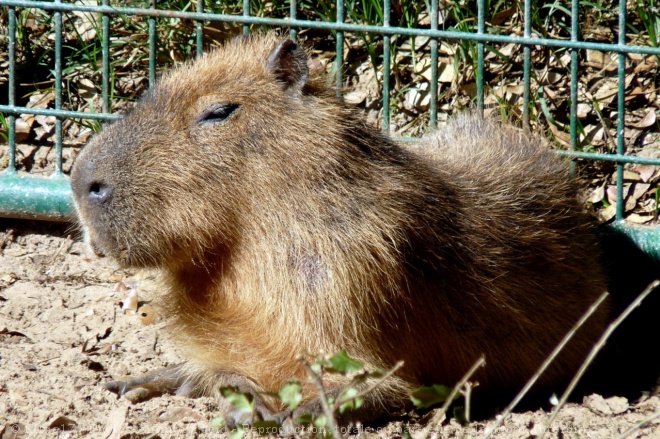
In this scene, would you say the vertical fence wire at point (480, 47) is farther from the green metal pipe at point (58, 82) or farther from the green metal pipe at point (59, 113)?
the green metal pipe at point (58, 82)

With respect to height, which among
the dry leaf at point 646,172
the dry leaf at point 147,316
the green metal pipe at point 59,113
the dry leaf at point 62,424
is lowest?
the dry leaf at point 147,316

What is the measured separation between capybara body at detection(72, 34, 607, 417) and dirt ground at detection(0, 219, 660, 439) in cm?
28

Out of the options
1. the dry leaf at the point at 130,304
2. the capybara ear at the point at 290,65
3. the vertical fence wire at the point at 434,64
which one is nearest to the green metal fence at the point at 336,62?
the vertical fence wire at the point at 434,64

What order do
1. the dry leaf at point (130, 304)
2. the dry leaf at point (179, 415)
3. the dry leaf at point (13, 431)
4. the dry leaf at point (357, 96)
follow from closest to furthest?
the dry leaf at point (13, 431)
the dry leaf at point (179, 415)
the dry leaf at point (130, 304)
the dry leaf at point (357, 96)

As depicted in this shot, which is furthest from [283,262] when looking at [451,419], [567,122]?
[567,122]

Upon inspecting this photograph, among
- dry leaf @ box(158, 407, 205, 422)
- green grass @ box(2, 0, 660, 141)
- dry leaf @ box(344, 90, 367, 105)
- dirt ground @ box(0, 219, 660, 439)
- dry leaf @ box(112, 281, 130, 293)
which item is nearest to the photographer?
dirt ground @ box(0, 219, 660, 439)

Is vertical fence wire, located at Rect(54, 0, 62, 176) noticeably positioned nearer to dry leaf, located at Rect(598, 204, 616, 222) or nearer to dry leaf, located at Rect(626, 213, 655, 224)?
dry leaf, located at Rect(598, 204, 616, 222)

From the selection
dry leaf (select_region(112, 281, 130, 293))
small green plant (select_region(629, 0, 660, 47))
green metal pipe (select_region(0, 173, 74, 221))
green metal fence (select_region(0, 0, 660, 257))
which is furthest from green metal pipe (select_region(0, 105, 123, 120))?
small green plant (select_region(629, 0, 660, 47))

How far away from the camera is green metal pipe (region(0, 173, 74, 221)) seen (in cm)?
518

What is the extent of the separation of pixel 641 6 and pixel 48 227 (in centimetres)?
362

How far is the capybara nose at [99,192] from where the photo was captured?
356 centimetres

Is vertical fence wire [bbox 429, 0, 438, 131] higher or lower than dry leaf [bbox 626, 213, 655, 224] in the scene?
higher

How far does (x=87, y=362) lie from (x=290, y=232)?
4.29ft

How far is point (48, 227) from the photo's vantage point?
5.45m
